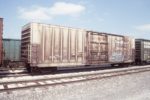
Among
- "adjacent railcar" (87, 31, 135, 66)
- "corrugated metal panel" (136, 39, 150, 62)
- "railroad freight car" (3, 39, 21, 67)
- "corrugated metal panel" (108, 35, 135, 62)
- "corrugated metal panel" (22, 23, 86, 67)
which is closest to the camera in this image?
"corrugated metal panel" (22, 23, 86, 67)

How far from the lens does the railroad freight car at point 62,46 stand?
44.6 feet

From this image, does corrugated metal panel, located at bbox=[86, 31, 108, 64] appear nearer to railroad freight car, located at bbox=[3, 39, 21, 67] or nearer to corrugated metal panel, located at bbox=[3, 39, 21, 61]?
railroad freight car, located at bbox=[3, 39, 21, 67]

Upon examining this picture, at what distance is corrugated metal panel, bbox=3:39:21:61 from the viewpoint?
17.3 metres

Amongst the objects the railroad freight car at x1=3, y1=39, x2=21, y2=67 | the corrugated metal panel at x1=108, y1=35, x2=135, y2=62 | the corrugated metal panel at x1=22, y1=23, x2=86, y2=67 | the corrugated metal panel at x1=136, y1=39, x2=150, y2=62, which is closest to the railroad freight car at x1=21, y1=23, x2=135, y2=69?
the corrugated metal panel at x1=22, y1=23, x2=86, y2=67

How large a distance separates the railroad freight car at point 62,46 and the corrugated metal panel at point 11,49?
246cm

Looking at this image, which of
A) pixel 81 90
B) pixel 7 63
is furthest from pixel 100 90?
pixel 7 63

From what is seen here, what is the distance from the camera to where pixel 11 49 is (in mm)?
17641

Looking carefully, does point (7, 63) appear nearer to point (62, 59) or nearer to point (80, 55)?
point (62, 59)

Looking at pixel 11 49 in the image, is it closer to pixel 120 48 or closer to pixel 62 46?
pixel 62 46

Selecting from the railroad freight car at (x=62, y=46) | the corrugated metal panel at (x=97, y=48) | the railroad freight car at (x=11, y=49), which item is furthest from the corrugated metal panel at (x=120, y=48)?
the railroad freight car at (x=11, y=49)

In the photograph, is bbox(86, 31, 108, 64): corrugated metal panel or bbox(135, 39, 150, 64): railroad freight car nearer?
bbox(86, 31, 108, 64): corrugated metal panel

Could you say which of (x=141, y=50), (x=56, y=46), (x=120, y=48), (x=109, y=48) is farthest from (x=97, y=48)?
(x=141, y=50)

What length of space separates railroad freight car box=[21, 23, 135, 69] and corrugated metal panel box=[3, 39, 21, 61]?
246 centimetres

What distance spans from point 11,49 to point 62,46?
5.54 m
